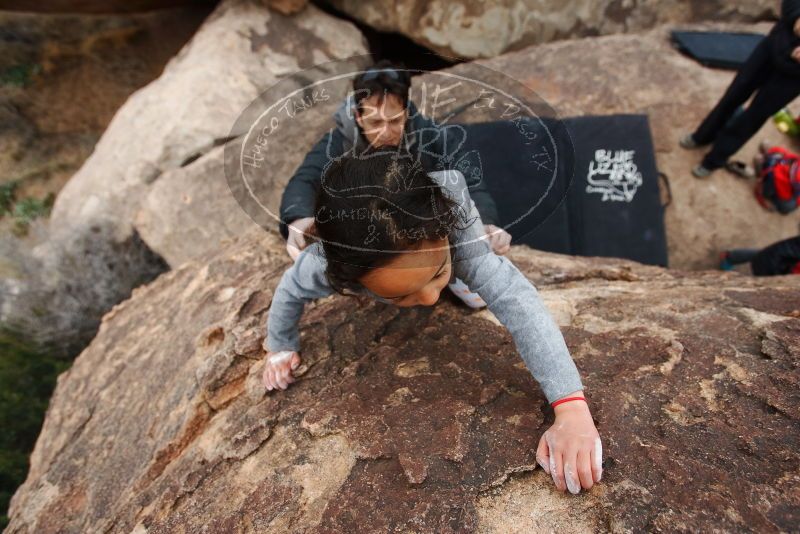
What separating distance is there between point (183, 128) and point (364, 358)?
8.28ft

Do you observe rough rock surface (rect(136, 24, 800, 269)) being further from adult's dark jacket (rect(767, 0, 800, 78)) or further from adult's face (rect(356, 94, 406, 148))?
adult's face (rect(356, 94, 406, 148))

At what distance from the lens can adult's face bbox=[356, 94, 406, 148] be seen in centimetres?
150

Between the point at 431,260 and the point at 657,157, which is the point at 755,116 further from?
the point at 431,260

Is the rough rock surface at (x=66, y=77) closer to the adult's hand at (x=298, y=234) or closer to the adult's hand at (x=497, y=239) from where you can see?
the adult's hand at (x=298, y=234)

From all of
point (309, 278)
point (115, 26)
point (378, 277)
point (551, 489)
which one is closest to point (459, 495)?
point (551, 489)

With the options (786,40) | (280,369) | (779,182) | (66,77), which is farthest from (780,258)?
(66,77)

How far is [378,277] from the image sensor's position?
3.31ft

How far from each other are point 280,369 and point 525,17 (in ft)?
12.4

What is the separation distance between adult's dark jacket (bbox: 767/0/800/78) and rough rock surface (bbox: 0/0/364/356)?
3.06m

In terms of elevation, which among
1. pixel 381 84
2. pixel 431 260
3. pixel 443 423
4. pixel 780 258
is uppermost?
pixel 381 84

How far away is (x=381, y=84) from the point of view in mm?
1576

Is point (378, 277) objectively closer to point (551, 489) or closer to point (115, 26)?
point (551, 489)

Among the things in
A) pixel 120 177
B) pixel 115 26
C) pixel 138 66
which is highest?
pixel 115 26

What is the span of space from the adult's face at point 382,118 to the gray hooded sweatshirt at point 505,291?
17.5 inches
